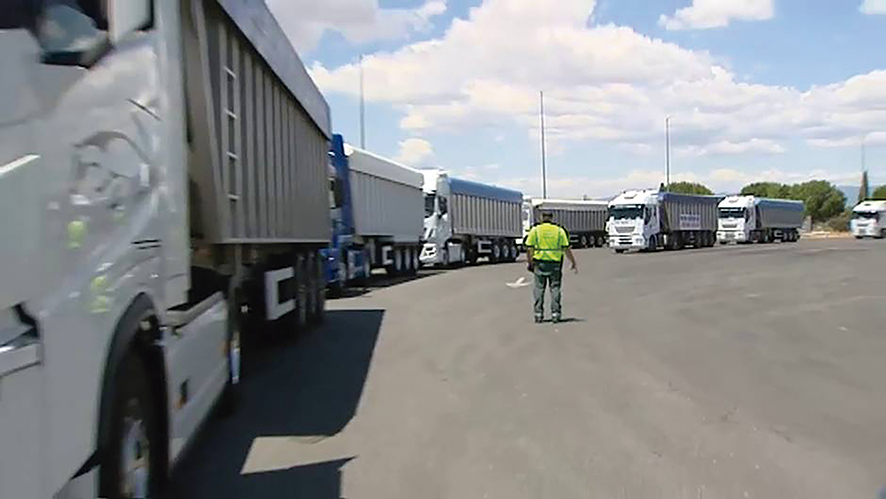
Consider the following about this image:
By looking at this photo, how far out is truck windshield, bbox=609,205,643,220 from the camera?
55.2m

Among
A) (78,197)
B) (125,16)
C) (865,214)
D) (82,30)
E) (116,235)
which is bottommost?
(865,214)

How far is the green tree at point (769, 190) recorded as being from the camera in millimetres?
143000

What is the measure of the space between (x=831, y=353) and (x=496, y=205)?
1459 inches

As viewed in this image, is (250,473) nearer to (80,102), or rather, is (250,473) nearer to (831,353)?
(80,102)

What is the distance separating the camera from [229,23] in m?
8.96

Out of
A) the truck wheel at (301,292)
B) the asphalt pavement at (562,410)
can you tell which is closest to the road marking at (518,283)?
the asphalt pavement at (562,410)

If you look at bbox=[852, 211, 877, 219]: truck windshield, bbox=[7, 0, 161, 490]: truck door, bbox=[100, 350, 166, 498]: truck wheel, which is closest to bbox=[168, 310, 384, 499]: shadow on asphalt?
bbox=[100, 350, 166, 498]: truck wheel

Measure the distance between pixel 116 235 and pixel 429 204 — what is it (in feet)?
118

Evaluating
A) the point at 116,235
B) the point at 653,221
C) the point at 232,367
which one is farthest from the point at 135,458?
the point at 653,221

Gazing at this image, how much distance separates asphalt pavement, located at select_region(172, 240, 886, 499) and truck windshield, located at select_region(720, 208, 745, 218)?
56.5 m

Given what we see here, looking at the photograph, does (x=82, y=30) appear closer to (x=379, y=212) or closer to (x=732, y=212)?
(x=379, y=212)

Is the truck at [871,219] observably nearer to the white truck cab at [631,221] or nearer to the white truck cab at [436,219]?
the white truck cab at [631,221]

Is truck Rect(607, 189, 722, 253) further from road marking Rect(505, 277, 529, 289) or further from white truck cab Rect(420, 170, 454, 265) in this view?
road marking Rect(505, 277, 529, 289)

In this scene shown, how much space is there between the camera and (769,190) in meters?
145
